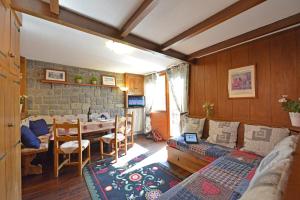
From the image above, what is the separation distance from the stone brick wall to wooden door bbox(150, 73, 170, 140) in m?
1.16

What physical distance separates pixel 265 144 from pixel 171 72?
2.68m

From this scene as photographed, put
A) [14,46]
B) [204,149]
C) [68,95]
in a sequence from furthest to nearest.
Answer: [68,95]
[204,149]
[14,46]

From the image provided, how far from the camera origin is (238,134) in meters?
2.58

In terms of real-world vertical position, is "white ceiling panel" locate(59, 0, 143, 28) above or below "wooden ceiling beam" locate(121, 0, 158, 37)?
above

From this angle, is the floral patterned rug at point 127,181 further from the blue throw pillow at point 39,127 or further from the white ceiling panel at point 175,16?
the white ceiling panel at point 175,16

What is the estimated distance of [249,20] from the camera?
6.39 ft

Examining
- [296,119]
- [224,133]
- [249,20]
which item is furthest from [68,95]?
[296,119]

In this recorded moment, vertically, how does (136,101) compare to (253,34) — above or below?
below

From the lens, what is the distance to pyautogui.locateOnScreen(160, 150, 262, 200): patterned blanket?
3.80 ft

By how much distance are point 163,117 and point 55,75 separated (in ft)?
10.7

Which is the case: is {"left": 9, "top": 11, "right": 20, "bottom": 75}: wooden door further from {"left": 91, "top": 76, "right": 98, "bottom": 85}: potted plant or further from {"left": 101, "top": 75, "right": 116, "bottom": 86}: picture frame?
{"left": 101, "top": 75, "right": 116, "bottom": 86}: picture frame

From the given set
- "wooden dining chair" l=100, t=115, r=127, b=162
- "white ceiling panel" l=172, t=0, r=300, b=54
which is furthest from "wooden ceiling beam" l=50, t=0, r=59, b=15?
"white ceiling panel" l=172, t=0, r=300, b=54

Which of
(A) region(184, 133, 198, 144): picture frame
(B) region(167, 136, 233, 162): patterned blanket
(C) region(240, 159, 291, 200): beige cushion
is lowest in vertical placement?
(B) region(167, 136, 233, 162): patterned blanket

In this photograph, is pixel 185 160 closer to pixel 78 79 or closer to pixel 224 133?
pixel 224 133
